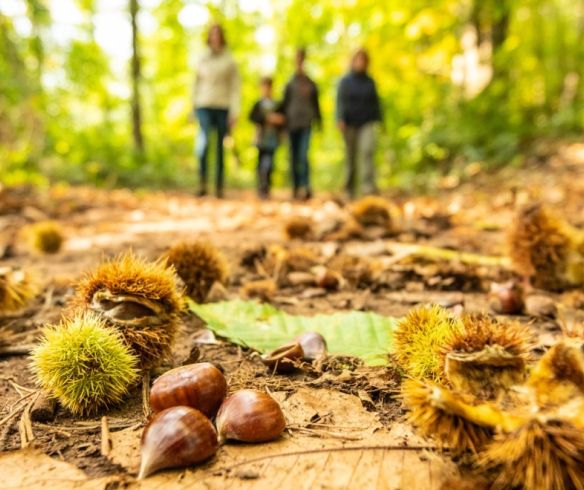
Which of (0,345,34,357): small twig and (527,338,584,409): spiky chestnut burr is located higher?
(527,338,584,409): spiky chestnut burr

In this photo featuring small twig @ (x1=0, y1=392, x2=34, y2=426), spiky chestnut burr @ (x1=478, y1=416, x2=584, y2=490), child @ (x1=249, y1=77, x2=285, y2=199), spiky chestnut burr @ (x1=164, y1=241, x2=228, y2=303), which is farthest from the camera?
child @ (x1=249, y1=77, x2=285, y2=199)

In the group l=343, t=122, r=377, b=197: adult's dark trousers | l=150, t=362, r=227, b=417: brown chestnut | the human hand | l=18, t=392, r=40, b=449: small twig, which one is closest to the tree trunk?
the human hand

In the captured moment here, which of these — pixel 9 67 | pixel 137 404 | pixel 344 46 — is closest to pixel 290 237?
pixel 137 404

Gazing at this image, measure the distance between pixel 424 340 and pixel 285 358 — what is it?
19.0 inches

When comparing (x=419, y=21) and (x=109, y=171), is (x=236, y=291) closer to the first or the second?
(x=419, y=21)

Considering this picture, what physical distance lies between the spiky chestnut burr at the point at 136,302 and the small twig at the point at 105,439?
0.74 ft

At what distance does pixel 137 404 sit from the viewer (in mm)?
1471

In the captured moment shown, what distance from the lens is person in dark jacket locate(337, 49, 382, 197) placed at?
8.02 m

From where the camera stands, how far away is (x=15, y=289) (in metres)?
2.22

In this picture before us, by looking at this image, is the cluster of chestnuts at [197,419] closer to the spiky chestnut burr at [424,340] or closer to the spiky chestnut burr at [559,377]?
the spiky chestnut burr at [424,340]

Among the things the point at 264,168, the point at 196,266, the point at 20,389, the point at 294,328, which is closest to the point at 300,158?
the point at 264,168

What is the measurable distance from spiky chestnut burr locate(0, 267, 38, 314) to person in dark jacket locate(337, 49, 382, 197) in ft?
20.9

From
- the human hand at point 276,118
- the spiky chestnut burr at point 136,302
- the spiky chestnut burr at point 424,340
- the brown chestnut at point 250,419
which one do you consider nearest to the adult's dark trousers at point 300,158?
the human hand at point 276,118

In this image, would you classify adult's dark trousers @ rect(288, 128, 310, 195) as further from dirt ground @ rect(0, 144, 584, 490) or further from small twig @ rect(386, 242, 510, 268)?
small twig @ rect(386, 242, 510, 268)
